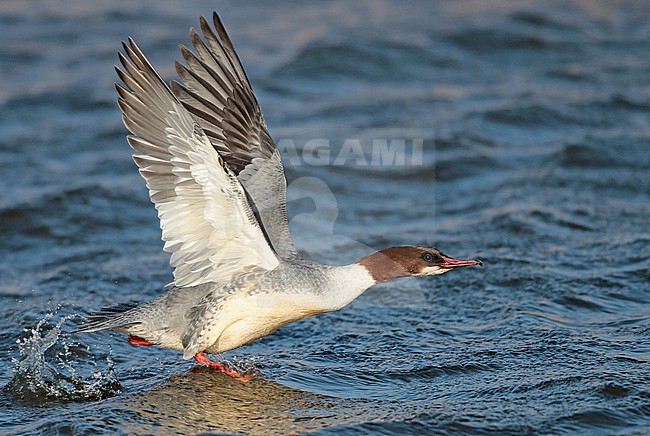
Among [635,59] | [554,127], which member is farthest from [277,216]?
[635,59]

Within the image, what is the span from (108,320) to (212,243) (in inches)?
33.6

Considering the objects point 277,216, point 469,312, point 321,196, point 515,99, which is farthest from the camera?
point 515,99

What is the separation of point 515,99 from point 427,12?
152 inches

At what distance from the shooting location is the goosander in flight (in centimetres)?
514

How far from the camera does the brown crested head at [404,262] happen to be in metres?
5.53

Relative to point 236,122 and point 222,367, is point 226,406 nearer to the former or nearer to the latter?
point 222,367

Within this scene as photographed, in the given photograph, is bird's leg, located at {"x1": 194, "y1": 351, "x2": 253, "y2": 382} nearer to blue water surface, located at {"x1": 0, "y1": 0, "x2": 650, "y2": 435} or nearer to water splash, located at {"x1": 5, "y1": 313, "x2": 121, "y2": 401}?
blue water surface, located at {"x1": 0, "y1": 0, "x2": 650, "y2": 435}

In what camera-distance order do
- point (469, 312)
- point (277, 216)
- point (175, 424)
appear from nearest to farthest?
point (175, 424) → point (277, 216) → point (469, 312)

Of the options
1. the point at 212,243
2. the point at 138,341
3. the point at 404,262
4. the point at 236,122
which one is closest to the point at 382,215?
the point at 236,122

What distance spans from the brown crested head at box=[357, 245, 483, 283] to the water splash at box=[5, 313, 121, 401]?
5.83 ft

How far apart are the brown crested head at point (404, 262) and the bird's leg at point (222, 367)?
1086 millimetres

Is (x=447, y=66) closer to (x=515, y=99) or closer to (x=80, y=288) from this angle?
(x=515, y=99)

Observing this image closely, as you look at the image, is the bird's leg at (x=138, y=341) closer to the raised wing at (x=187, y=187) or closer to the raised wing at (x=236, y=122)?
the raised wing at (x=187, y=187)

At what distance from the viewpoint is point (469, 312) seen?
6926 mm
